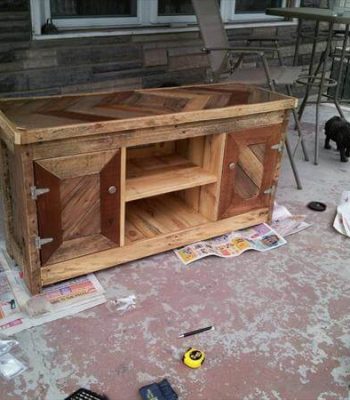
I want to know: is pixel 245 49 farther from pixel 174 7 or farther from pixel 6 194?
pixel 6 194

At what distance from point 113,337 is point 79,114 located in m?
0.87

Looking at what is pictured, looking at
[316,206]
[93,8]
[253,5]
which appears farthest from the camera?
Answer: [253,5]

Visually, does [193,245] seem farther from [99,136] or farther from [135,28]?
[135,28]

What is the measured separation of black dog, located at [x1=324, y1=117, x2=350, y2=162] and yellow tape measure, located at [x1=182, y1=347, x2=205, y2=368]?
2.21 metres

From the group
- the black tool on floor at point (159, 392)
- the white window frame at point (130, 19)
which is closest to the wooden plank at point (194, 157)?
the black tool on floor at point (159, 392)

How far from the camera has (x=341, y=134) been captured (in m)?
3.22

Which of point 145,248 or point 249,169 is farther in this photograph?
point 249,169

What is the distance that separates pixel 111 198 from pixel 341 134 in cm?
206

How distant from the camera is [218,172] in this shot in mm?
2100

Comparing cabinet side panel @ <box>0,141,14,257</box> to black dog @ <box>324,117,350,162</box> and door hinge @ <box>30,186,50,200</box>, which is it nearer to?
door hinge @ <box>30,186,50,200</box>

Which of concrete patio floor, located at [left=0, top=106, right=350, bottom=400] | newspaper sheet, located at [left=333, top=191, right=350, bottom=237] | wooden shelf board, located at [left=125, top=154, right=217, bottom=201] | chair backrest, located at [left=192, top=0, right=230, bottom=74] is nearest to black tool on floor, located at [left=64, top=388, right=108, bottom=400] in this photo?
concrete patio floor, located at [left=0, top=106, right=350, bottom=400]

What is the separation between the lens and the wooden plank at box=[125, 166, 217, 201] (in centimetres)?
195

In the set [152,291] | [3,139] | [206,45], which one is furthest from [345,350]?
[206,45]

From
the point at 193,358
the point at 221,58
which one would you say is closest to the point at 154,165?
the point at 193,358
